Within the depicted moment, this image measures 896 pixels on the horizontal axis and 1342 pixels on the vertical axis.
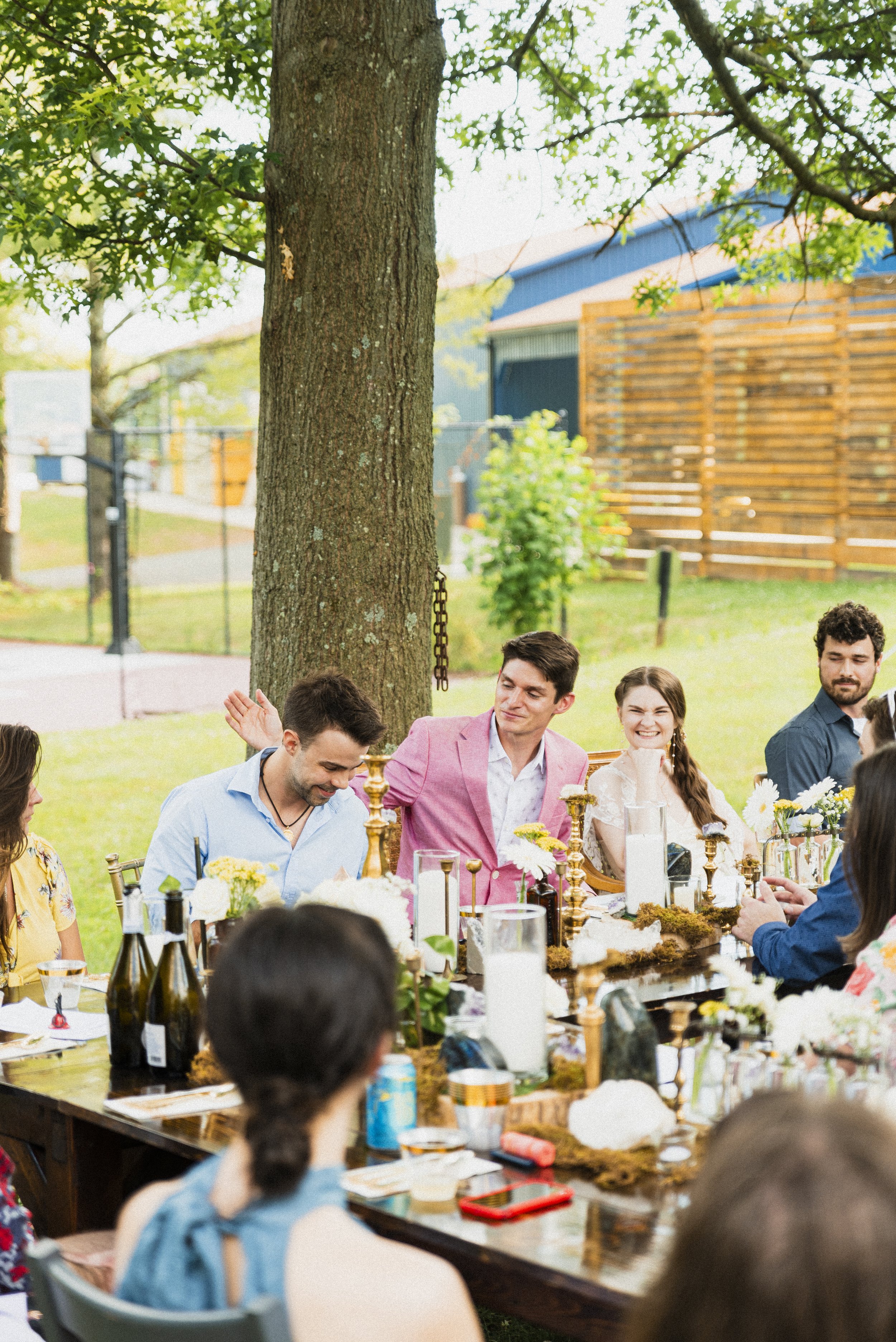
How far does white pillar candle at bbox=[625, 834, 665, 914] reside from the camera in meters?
3.99

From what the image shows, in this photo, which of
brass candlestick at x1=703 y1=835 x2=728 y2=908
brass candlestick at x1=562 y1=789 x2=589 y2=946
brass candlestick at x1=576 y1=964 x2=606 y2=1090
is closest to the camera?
brass candlestick at x1=576 y1=964 x2=606 y2=1090

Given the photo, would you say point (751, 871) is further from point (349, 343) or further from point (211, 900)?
point (349, 343)

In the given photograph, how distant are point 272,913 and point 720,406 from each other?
45.1 ft

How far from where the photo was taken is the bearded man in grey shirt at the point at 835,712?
5324 millimetres

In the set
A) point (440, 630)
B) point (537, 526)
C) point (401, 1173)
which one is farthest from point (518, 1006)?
point (537, 526)

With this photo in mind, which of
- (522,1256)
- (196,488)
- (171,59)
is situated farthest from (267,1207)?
(196,488)

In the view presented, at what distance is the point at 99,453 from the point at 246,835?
44.9 feet

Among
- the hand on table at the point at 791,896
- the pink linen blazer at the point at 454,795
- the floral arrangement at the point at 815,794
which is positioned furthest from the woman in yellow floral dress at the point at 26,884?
the floral arrangement at the point at 815,794

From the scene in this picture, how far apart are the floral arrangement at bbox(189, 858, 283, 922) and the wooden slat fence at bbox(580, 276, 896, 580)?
10933 mm

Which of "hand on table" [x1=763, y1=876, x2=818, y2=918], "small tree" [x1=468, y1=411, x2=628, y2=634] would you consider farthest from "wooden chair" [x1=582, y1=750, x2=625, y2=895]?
"small tree" [x1=468, y1=411, x2=628, y2=634]

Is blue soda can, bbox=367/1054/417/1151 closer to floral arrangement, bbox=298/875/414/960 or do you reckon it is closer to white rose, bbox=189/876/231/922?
floral arrangement, bbox=298/875/414/960

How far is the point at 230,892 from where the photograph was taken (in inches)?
118

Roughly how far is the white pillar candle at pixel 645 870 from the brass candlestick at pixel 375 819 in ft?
2.72

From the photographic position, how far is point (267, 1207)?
5.49ft
